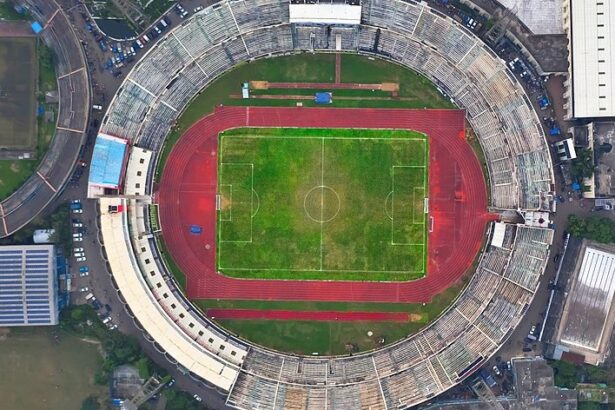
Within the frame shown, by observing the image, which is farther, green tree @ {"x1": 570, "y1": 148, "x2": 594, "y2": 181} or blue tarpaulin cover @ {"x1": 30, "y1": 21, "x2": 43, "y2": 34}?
blue tarpaulin cover @ {"x1": 30, "y1": 21, "x2": 43, "y2": 34}

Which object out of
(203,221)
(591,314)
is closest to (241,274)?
(203,221)

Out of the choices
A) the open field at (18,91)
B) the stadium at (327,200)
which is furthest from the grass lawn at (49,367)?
the open field at (18,91)

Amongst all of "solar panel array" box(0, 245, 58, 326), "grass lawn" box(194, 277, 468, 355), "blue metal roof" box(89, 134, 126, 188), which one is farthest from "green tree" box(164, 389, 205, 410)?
"blue metal roof" box(89, 134, 126, 188)

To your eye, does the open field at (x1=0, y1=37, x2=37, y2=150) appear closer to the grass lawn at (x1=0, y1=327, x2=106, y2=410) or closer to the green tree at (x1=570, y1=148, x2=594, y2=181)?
the grass lawn at (x1=0, y1=327, x2=106, y2=410)

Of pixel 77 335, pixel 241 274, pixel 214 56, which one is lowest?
pixel 77 335

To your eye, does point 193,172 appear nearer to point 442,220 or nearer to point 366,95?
→ point 366,95

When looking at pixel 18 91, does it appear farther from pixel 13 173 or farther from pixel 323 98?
pixel 323 98

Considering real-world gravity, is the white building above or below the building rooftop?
above
